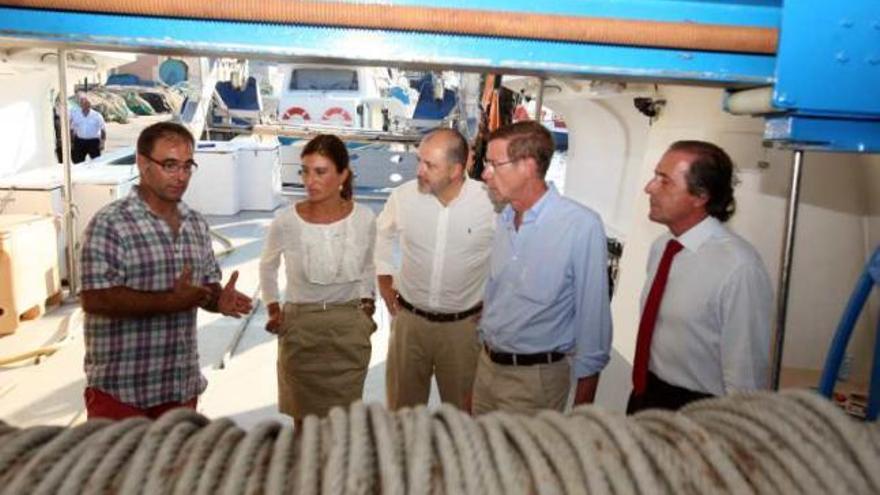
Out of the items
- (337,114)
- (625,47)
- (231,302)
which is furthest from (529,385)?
(337,114)

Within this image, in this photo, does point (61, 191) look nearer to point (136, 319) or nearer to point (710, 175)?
point (136, 319)

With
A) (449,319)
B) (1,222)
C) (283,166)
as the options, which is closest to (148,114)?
(283,166)

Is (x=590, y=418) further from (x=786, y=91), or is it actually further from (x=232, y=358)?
(x=232, y=358)

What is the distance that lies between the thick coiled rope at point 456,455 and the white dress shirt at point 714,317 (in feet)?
4.26

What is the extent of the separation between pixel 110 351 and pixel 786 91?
2317 mm

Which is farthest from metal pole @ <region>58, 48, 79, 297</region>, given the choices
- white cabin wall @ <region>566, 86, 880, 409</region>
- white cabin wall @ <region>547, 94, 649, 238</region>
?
white cabin wall @ <region>566, 86, 880, 409</region>

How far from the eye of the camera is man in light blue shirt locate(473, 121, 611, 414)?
2.73 meters

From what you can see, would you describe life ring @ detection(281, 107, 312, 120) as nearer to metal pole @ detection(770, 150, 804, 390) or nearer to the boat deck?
the boat deck

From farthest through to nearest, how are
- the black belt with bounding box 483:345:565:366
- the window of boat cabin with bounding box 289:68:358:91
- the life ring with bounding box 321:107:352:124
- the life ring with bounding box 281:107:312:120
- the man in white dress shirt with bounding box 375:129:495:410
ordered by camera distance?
the window of boat cabin with bounding box 289:68:358:91 → the life ring with bounding box 281:107:312:120 → the life ring with bounding box 321:107:352:124 → the man in white dress shirt with bounding box 375:129:495:410 → the black belt with bounding box 483:345:565:366

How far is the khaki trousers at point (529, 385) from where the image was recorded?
282 centimetres

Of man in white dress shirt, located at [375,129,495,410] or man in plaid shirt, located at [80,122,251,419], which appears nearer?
man in plaid shirt, located at [80,122,251,419]

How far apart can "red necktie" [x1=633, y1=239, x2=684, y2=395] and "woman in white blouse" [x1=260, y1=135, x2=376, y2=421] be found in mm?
1477

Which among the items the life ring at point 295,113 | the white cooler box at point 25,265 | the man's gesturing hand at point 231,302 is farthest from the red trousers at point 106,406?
the life ring at point 295,113

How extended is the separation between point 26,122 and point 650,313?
7.41 meters
